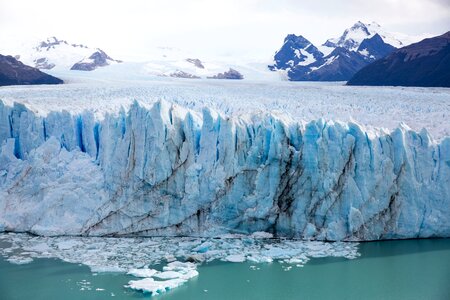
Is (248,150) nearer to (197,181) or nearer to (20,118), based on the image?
(197,181)

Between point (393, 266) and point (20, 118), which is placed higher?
point (20, 118)

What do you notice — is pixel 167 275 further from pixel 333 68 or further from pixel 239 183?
pixel 333 68

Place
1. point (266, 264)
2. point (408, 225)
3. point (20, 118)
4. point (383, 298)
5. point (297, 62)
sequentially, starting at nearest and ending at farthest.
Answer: point (383, 298)
point (266, 264)
point (408, 225)
point (20, 118)
point (297, 62)

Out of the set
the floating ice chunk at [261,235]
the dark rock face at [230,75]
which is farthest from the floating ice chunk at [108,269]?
the dark rock face at [230,75]

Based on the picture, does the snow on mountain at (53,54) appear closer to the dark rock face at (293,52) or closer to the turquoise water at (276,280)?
the dark rock face at (293,52)

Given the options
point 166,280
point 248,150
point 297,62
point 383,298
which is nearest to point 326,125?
point 248,150

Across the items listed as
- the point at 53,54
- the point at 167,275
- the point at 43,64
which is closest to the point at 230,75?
the point at 43,64

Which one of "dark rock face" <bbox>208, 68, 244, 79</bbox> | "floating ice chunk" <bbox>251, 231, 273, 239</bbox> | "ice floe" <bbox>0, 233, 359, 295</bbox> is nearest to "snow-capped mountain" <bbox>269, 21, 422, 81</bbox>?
"dark rock face" <bbox>208, 68, 244, 79</bbox>
